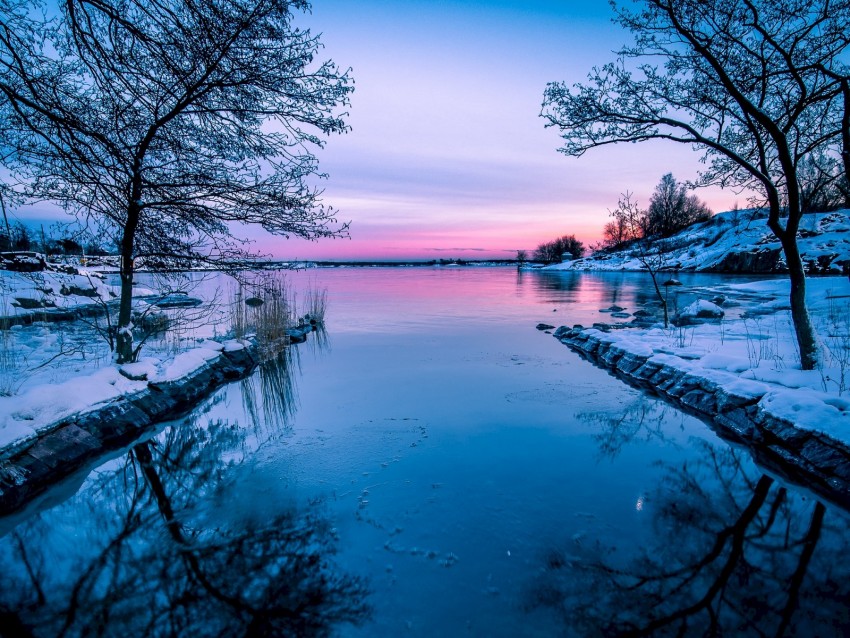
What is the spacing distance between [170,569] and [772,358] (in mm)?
9957

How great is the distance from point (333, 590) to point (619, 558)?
231cm

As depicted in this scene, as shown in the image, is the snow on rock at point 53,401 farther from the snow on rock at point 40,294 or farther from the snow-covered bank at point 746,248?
the snow-covered bank at point 746,248

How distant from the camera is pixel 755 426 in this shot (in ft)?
18.8

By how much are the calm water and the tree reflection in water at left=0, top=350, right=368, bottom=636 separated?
0.02 metres

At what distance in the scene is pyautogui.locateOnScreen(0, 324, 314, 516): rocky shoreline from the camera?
4.39m

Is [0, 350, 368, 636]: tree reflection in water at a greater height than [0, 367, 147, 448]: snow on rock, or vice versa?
[0, 367, 147, 448]: snow on rock

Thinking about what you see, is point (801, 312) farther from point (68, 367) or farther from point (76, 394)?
point (68, 367)

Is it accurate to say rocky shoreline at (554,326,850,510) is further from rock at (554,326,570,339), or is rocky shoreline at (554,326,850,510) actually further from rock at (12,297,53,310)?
rock at (12,297,53,310)

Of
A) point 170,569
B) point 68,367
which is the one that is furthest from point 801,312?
point 68,367

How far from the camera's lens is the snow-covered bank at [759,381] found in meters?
4.75

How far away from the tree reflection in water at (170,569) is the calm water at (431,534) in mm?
18

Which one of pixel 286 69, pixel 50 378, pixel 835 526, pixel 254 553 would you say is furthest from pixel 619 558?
pixel 50 378

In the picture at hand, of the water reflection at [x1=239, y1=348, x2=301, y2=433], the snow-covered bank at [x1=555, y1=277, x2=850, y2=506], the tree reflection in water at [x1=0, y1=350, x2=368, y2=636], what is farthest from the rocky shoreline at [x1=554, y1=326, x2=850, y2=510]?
the water reflection at [x1=239, y1=348, x2=301, y2=433]

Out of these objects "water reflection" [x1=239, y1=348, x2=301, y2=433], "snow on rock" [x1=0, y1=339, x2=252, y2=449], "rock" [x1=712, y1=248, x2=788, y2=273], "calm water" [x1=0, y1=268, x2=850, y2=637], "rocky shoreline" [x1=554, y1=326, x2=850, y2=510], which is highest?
"rock" [x1=712, y1=248, x2=788, y2=273]
